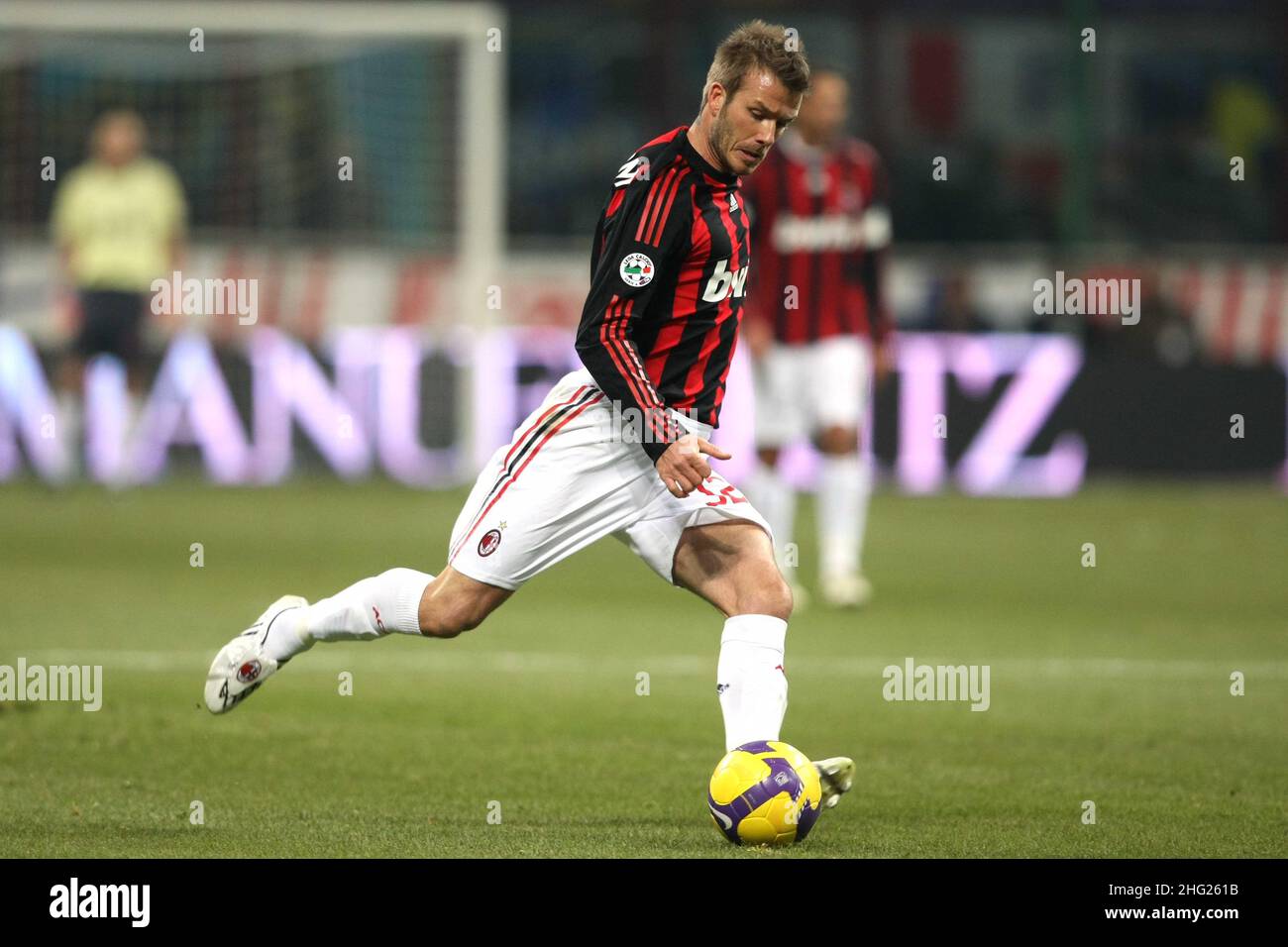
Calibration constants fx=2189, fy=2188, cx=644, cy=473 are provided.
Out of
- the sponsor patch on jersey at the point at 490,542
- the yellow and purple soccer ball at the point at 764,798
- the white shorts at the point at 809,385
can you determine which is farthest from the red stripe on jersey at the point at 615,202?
the white shorts at the point at 809,385

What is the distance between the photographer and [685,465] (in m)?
5.55

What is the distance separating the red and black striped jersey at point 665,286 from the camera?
18.4 ft

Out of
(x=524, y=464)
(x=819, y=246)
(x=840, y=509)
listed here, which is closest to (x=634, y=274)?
(x=524, y=464)

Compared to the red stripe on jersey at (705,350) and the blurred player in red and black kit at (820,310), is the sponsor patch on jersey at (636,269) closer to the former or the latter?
the red stripe on jersey at (705,350)

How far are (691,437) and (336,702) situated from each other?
2731mm

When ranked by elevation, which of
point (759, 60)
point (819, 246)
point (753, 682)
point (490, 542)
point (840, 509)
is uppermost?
point (819, 246)

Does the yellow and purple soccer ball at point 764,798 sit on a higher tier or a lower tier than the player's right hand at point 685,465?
lower

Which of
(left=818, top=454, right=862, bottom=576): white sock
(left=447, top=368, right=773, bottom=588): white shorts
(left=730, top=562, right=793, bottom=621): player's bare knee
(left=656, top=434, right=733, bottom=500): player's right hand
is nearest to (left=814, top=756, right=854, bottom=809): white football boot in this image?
(left=730, top=562, right=793, bottom=621): player's bare knee

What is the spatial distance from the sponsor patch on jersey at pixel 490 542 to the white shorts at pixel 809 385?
556cm

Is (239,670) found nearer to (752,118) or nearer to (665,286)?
(665,286)

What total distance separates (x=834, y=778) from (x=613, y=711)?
2.04 metres

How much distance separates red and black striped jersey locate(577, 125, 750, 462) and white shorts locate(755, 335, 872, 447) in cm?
536

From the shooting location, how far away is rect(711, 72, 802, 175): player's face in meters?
5.56

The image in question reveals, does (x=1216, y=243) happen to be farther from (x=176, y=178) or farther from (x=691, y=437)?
(x=691, y=437)
